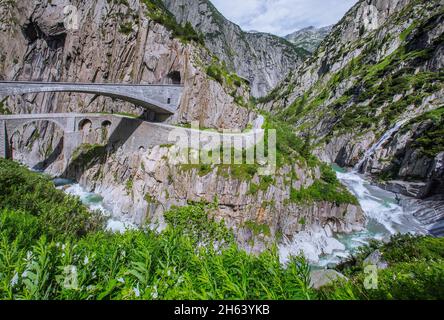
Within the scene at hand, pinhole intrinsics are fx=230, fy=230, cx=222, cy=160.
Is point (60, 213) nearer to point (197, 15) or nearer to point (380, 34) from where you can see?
point (380, 34)

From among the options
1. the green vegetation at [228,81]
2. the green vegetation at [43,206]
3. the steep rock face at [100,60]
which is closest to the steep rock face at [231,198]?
the green vegetation at [43,206]

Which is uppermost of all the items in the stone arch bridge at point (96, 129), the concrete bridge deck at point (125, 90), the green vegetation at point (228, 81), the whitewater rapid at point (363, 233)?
the green vegetation at point (228, 81)

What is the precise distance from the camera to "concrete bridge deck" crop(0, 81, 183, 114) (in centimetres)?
2355

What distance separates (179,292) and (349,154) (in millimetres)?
52168

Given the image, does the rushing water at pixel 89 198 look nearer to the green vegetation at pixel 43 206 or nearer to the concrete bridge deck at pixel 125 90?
the green vegetation at pixel 43 206

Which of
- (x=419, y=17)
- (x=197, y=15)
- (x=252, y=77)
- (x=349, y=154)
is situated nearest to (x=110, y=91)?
(x=349, y=154)

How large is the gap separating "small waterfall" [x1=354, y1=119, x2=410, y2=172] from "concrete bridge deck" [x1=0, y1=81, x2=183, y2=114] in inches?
1404

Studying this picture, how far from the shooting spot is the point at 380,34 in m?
82.7

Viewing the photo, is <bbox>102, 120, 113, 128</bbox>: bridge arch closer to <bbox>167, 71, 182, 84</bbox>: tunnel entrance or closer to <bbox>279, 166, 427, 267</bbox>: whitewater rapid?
<bbox>167, 71, 182, 84</bbox>: tunnel entrance

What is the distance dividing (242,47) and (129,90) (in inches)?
5417

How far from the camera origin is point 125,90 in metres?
27.9

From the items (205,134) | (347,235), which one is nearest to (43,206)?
(205,134)

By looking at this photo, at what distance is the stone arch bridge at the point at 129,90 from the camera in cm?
2360

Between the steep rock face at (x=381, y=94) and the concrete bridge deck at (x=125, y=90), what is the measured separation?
3418cm
